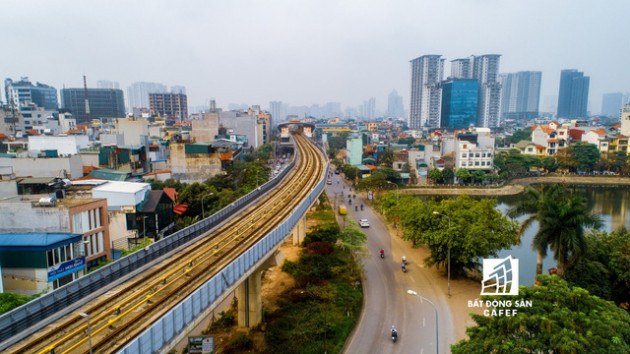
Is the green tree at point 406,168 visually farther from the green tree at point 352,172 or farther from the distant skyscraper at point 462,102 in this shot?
the distant skyscraper at point 462,102

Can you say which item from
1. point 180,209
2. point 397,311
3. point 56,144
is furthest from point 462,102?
point 397,311

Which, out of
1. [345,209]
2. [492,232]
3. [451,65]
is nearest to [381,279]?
[492,232]

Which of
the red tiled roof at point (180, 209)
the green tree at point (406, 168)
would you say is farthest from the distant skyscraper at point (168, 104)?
the red tiled roof at point (180, 209)

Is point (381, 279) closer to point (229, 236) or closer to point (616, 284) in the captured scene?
point (229, 236)

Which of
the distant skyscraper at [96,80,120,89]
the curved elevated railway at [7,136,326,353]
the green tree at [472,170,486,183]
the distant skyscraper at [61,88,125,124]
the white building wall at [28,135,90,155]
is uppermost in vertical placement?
the distant skyscraper at [96,80,120,89]

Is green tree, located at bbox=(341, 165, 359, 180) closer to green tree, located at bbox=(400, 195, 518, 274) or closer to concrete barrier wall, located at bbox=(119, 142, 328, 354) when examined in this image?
green tree, located at bbox=(400, 195, 518, 274)

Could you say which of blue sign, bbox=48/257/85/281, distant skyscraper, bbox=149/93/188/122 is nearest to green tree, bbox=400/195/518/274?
blue sign, bbox=48/257/85/281
